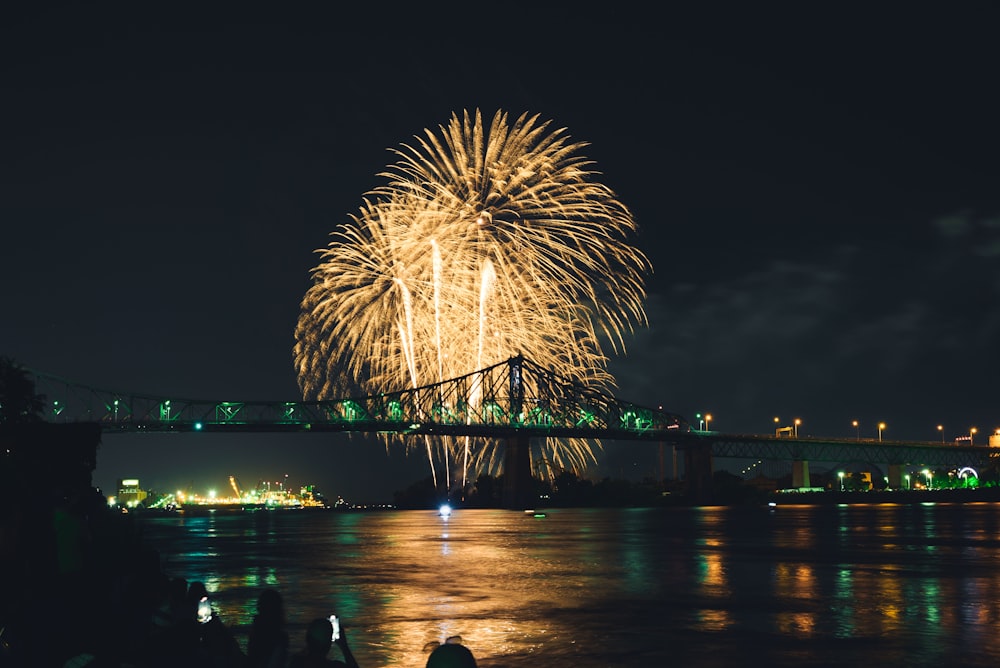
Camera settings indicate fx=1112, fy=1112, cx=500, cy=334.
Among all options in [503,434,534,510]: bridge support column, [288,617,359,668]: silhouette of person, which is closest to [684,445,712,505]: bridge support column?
[503,434,534,510]: bridge support column

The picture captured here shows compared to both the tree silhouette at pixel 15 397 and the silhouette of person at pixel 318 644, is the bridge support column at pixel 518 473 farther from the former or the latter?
the silhouette of person at pixel 318 644

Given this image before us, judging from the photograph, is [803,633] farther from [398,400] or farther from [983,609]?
[398,400]

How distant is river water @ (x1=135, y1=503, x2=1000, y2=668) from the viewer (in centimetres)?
2025

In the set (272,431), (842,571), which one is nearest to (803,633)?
(842,571)

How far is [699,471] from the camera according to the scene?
180 metres

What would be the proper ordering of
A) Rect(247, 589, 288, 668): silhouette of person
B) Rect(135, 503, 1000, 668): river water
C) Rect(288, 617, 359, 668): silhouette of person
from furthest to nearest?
1. Rect(135, 503, 1000, 668): river water
2. Rect(247, 589, 288, 668): silhouette of person
3. Rect(288, 617, 359, 668): silhouette of person

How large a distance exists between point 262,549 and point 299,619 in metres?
36.5

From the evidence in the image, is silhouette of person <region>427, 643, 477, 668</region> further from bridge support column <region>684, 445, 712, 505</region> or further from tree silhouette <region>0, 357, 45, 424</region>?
bridge support column <region>684, 445, 712, 505</region>

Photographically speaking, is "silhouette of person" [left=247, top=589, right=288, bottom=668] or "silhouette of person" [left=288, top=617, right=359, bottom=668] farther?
"silhouette of person" [left=247, top=589, right=288, bottom=668]

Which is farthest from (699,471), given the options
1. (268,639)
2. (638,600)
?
(268,639)

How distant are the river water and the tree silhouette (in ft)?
52.6

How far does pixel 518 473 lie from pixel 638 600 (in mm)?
120480

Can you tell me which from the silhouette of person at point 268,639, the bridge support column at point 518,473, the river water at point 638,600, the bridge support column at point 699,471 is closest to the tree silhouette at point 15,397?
the river water at point 638,600

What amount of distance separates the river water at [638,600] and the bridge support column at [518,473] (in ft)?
297
